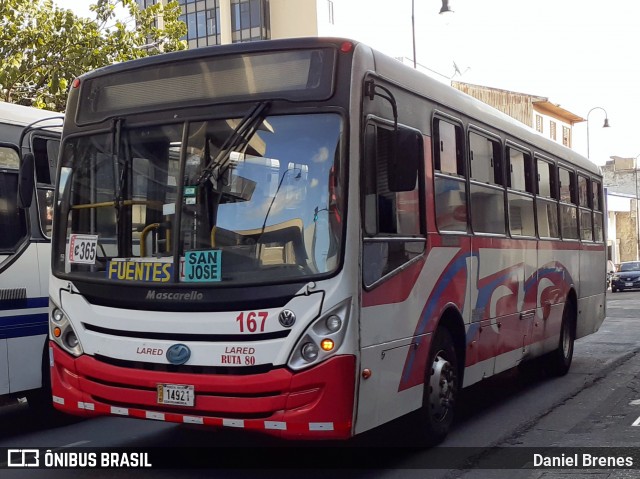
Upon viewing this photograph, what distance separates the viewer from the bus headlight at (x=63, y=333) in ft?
23.0

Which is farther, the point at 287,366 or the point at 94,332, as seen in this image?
the point at 94,332

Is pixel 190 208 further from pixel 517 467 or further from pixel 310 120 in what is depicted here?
pixel 517 467

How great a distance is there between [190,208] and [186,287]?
1.82 feet

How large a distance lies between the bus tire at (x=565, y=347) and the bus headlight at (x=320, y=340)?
22.4 ft

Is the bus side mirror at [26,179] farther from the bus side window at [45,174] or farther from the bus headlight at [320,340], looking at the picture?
the bus headlight at [320,340]

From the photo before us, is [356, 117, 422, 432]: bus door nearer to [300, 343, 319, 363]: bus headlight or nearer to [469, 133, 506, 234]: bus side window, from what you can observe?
[300, 343, 319, 363]: bus headlight

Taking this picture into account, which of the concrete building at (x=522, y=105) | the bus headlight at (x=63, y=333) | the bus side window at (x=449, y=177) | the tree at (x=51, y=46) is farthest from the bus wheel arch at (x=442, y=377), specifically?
the concrete building at (x=522, y=105)

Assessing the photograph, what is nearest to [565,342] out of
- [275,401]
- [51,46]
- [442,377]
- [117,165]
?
[442,377]

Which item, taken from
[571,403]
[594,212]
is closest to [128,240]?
[571,403]

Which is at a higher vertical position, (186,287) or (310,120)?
(310,120)

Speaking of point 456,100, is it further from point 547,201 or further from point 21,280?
point 21,280

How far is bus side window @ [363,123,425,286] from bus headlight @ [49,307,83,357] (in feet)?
7.45

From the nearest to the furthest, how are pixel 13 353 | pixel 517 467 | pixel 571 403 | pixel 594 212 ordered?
pixel 517 467 → pixel 13 353 → pixel 571 403 → pixel 594 212

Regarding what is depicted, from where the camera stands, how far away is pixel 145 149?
687 centimetres
